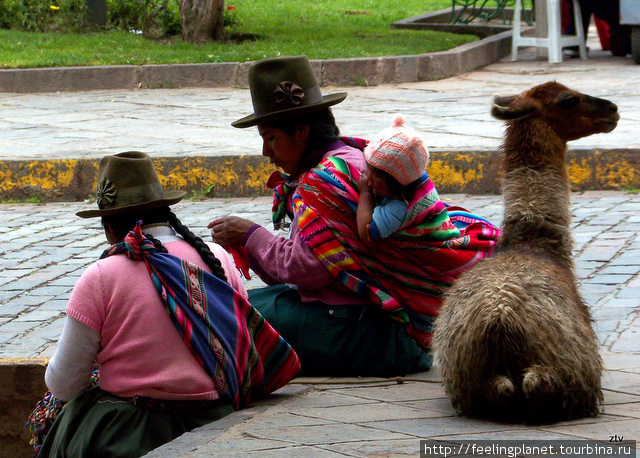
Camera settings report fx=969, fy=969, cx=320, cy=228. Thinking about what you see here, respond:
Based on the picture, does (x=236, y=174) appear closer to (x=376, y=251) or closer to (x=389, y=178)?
(x=376, y=251)

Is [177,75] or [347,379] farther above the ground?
[177,75]

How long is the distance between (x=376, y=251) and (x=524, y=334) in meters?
1.00

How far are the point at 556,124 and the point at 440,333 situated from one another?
116 centimetres

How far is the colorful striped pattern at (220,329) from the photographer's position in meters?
3.56

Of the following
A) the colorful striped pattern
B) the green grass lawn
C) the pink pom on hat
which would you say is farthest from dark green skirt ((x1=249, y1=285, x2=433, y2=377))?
the green grass lawn

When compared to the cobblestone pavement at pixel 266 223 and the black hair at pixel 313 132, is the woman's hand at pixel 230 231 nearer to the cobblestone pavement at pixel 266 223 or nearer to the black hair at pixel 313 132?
the black hair at pixel 313 132

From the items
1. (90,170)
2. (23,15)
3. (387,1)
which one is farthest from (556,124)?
(387,1)

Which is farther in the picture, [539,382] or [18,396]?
[18,396]

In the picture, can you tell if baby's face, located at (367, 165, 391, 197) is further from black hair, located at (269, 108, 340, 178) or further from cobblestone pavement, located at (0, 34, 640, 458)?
cobblestone pavement, located at (0, 34, 640, 458)

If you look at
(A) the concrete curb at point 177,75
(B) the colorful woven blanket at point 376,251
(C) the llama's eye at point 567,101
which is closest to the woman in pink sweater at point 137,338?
(B) the colorful woven blanket at point 376,251

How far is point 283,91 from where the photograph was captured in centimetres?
433

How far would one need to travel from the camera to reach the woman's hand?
433 centimetres

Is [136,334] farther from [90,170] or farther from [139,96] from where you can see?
[139,96]

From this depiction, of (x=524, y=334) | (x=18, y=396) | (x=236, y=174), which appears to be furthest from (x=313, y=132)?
(x=236, y=174)
